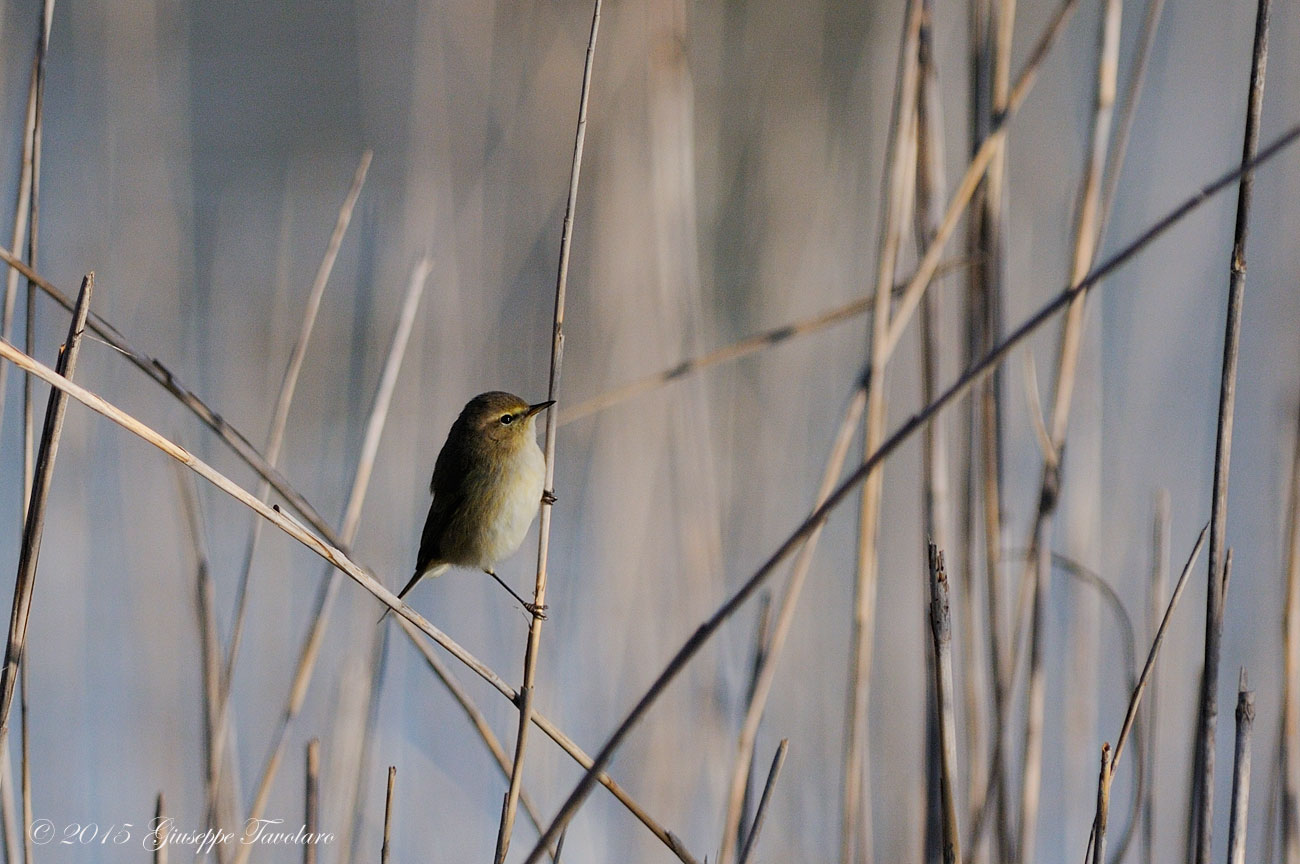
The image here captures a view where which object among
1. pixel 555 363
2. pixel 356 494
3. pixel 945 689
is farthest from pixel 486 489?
pixel 945 689

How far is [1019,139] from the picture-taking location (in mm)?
3549

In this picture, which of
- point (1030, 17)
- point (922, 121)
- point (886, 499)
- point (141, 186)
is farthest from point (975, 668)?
point (1030, 17)

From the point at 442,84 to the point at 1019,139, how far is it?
5.96ft

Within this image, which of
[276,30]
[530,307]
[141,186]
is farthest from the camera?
[276,30]

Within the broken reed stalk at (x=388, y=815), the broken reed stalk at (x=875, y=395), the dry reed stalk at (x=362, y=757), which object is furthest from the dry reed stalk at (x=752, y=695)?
the dry reed stalk at (x=362, y=757)

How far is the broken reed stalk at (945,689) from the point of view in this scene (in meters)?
1.16

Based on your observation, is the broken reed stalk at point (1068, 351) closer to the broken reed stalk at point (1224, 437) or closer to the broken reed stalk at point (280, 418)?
the broken reed stalk at point (1224, 437)

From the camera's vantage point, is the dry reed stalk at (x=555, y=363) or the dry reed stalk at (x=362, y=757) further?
the dry reed stalk at (x=362, y=757)

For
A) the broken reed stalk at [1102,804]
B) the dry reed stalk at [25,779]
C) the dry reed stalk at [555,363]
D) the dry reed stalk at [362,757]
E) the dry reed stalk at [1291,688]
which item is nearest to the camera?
the broken reed stalk at [1102,804]

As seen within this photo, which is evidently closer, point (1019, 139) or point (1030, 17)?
point (1019, 139)

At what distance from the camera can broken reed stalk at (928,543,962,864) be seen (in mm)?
1155

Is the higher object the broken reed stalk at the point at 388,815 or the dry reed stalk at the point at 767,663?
the dry reed stalk at the point at 767,663

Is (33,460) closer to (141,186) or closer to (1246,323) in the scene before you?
(141,186)

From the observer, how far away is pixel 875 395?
69.4 inches
